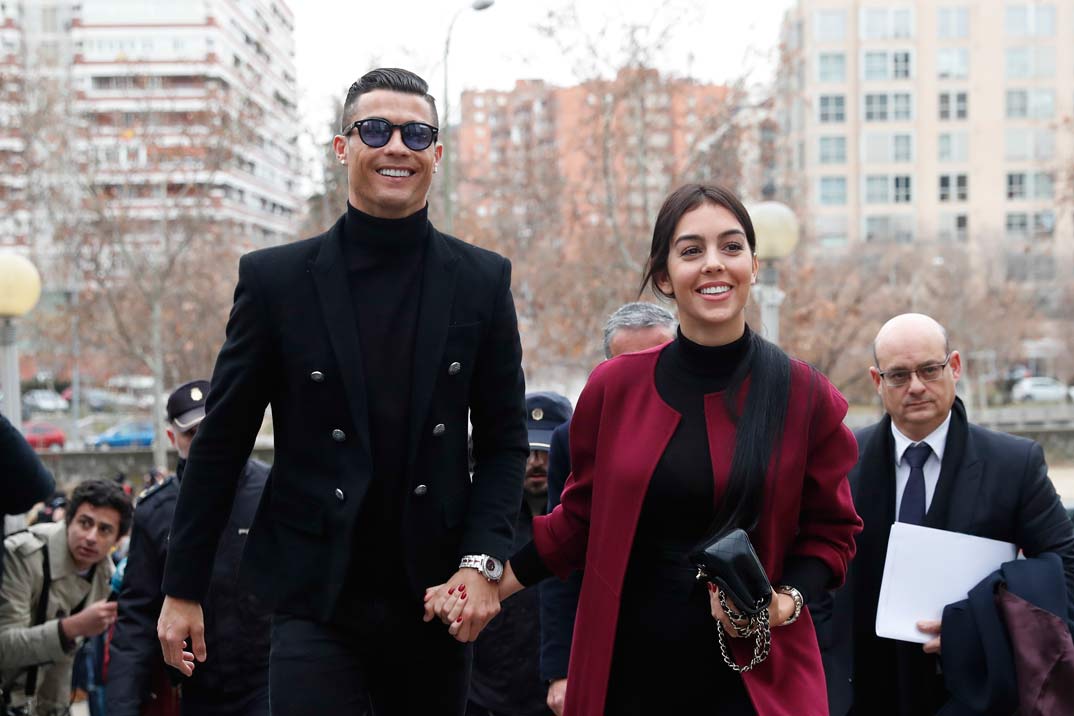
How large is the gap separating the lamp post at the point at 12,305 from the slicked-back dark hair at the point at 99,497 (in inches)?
234

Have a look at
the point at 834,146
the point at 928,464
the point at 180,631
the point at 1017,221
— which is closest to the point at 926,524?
the point at 928,464

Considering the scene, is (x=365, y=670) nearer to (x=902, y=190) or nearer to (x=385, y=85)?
(x=385, y=85)

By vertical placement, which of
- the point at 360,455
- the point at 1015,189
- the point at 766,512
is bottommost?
the point at 766,512

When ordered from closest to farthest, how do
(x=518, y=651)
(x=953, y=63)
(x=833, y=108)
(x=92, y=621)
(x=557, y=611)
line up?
(x=557, y=611) → (x=518, y=651) → (x=92, y=621) → (x=833, y=108) → (x=953, y=63)

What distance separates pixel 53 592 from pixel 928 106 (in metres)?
81.3

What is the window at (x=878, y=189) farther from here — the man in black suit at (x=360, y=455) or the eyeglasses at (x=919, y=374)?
the man in black suit at (x=360, y=455)

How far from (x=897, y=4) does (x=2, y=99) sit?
223ft

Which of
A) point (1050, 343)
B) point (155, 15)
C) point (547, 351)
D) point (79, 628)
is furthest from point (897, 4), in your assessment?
point (79, 628)

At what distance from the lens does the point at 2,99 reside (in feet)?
75.6

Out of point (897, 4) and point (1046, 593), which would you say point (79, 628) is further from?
point (897, 4)

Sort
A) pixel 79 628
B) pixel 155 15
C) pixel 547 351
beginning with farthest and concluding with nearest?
1. pixel 155 15
2. pixel 547 351
3. pixel 79 628

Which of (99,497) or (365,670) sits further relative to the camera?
(99,497)

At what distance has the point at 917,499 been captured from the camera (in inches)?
182

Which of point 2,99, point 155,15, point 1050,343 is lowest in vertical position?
point 1050,343
